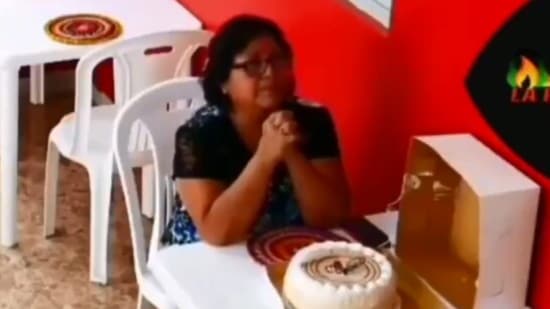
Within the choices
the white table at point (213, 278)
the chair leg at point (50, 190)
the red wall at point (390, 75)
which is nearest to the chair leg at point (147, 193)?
the chair leg at point (50, 190)

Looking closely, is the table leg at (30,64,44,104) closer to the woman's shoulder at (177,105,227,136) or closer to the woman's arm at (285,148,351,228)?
the woman's shoulder at (177,105,227,136)

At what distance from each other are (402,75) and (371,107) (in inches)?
5.8

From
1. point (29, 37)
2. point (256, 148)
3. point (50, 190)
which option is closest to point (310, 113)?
point (256, 148)

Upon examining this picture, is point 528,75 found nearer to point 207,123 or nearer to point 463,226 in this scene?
point 463,226

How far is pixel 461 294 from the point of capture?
194 cm

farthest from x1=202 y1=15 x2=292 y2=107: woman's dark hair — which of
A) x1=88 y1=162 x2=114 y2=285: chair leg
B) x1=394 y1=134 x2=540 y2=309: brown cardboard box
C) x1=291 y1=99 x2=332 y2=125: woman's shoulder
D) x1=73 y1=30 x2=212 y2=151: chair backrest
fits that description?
x1=88 y1=162 x2=114 y2=285: chair leg

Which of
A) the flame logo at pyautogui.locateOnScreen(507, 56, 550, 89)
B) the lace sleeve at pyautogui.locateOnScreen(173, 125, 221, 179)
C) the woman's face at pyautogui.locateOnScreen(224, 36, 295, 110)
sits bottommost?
the lace sleeve at pyautogui.locateOnScreen(173, 125, 221, 179)

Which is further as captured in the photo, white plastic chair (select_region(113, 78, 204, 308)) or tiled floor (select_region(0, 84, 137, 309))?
tiled floor (select_region(0, 84, 137, 309))

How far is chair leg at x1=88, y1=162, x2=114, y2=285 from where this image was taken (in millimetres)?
2861

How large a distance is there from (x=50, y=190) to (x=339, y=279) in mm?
1439

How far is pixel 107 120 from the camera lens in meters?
2.97

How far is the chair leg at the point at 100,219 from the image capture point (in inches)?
113

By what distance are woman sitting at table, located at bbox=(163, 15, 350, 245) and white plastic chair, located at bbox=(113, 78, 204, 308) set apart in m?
0.22

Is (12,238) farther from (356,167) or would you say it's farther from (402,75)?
(402,75)
